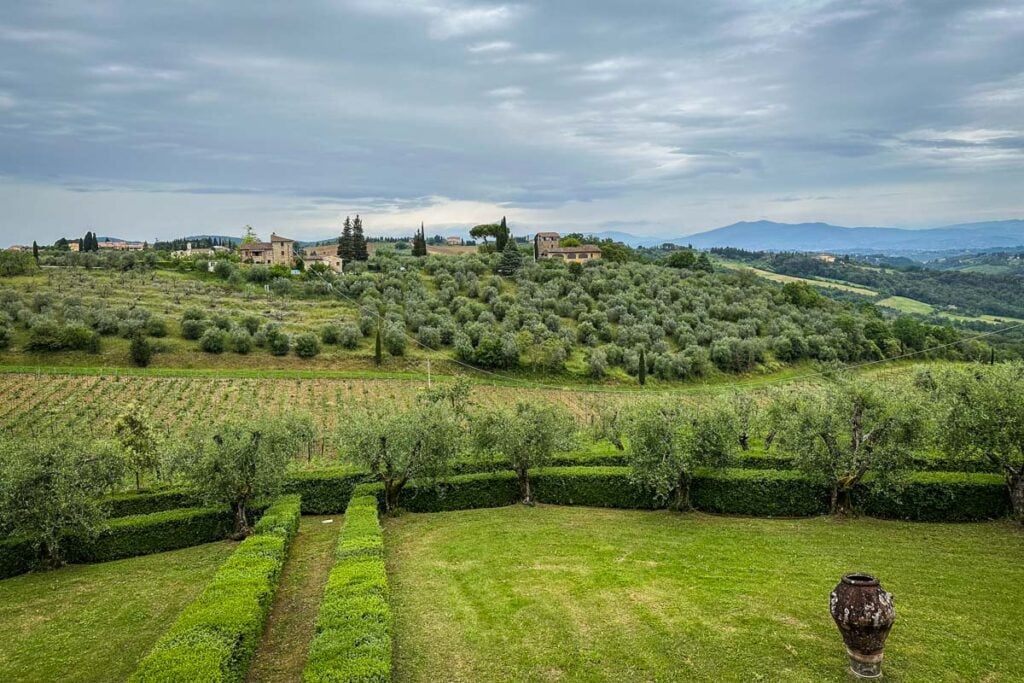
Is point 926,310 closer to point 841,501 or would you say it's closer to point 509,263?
point 509,263

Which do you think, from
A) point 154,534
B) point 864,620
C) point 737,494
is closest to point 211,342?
point 154,534

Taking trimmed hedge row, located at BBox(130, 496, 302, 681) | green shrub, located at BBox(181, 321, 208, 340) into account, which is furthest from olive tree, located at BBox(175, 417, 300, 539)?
green shrub, located at BBox(181, 321, 208, 340)

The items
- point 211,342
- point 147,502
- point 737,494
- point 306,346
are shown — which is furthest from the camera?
point 306,346

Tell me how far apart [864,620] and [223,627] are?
13.2 meters

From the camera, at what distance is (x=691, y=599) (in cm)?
1584

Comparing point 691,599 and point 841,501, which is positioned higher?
point 691,599

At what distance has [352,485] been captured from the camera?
29.1m

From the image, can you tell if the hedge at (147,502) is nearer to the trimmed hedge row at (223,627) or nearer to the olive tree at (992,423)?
the trimmed hedge row at (223,627)

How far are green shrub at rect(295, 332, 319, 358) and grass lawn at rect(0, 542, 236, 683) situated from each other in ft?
134

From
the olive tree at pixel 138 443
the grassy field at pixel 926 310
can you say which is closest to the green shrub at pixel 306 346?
the olive tree at pixel 138 443

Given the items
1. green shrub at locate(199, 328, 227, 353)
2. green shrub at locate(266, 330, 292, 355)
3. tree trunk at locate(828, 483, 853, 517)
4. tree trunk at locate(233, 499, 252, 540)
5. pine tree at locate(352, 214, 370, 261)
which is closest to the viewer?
tree trunk at locate(233, 499, 252, 540)

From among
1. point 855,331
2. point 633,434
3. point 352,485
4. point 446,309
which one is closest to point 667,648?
point 633,434

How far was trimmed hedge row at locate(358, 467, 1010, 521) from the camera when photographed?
76.3 ft

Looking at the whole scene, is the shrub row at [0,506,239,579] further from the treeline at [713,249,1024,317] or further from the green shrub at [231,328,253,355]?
the treeline at [713,249,1024,317]
